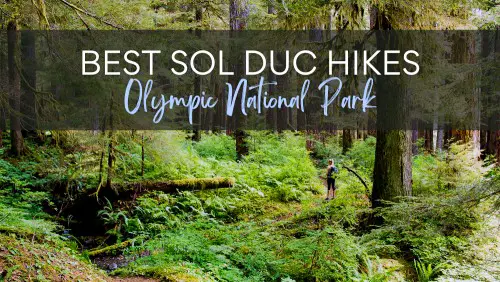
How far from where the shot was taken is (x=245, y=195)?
11.6m

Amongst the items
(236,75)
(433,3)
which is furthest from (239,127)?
(433,3)

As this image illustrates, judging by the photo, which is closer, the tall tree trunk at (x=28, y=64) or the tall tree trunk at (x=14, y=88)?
the tall tree trunk at (x=14, y=88)

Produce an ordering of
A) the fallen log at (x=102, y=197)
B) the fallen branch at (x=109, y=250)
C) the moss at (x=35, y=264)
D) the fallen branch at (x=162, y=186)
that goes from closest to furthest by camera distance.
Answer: the moss at (x=35, y=264) → the fallen branch at (x=109, y=250) → the fallen log at (x=102, y=197) → the fallen branch at (x=162, y=186)

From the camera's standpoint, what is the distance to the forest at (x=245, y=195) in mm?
5707

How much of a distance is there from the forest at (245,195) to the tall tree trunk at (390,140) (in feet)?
0.10

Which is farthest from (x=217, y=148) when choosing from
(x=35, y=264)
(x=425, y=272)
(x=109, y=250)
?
(x=35, y=264)

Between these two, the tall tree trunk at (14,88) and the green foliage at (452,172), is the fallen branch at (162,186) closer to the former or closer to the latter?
the tall tree trunk at (14,88)

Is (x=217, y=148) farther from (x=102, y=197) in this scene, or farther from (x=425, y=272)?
(x=425, y=272)

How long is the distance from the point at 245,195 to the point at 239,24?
23.3 ft

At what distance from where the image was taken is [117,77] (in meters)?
9.03

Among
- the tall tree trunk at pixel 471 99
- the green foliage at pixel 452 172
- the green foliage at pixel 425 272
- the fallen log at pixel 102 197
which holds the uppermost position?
the tall tree trunk at pixel 471 99

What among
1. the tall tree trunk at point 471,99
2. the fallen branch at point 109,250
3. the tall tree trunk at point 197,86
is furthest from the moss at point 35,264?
the tall tree trunk at point 197,86

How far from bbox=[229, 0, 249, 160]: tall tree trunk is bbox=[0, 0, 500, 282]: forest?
3.15 feet

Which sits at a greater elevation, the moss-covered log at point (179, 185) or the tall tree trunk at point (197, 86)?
the tall tree trunk at point (197, 86)
